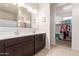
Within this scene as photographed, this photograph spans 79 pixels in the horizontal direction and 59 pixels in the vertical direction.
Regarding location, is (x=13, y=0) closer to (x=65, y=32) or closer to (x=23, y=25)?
(x=23, y=25)

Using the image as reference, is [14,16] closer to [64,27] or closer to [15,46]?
[15,46]

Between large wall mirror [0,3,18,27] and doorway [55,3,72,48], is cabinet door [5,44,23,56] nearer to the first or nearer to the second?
large wall mirror [0,3,18,27]

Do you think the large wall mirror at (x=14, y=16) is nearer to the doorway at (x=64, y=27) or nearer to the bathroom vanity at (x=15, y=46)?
the bathroom vanity at (x=15, y=46)

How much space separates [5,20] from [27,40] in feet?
2.74

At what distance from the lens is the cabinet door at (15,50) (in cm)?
227

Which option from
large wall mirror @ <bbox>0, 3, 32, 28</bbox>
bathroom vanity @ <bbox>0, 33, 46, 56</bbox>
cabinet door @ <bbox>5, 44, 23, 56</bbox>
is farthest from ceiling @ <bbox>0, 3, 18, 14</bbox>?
cabinet door @ <bbox>5, 44, 23, 56</bbox>

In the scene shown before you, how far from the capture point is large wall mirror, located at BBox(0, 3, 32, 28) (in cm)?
306

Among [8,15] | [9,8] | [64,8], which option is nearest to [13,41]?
[8,15]

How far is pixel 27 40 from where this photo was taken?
10.2ft

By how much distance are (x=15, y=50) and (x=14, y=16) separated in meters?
1.45

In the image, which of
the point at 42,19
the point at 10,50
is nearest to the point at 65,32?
the point at 42,19

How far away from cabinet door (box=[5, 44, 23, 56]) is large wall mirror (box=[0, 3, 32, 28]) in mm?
814

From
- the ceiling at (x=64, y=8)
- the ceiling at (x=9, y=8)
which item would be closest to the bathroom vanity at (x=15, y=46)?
the ceiling at (x=9, y=8)

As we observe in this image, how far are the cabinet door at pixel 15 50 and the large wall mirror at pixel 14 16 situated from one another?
32.0 inches
